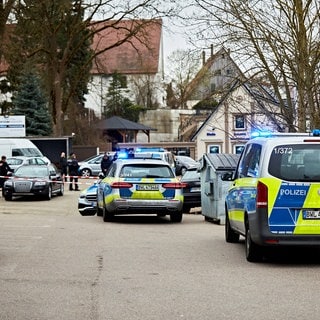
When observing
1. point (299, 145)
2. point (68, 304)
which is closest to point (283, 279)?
point (299, 145)

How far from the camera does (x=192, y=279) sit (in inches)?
399

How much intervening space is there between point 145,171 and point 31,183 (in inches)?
446

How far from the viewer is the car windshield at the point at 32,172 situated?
30295mm

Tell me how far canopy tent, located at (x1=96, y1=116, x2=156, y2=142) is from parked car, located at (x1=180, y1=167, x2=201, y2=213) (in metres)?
50.7

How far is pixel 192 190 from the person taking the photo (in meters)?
24.1

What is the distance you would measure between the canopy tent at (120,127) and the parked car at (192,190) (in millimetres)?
50704

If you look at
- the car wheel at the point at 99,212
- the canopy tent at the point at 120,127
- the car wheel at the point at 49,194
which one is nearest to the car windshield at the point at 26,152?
the car wheel at the point at 49,194

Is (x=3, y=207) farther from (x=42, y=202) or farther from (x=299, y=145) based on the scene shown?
(x=299, y=145)

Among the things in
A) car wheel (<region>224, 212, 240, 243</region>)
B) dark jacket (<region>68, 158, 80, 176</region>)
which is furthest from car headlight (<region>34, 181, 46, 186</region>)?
car wheel (<region>224, 212, 240, 243</region>)

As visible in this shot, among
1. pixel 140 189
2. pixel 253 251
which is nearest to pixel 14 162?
pixel 140 189

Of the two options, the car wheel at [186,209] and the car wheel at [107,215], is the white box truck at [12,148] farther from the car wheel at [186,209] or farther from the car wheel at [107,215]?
the car wheel at [107,215]

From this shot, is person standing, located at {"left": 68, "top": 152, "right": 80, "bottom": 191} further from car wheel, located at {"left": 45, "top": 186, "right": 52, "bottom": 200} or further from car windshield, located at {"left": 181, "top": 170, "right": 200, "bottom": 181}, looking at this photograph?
car windshield, located at {"left": 181, "top": 170, "right": 200, "bottom": 181}

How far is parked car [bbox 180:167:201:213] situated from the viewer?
2391cm

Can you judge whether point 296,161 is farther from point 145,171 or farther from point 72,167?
point 72,167
